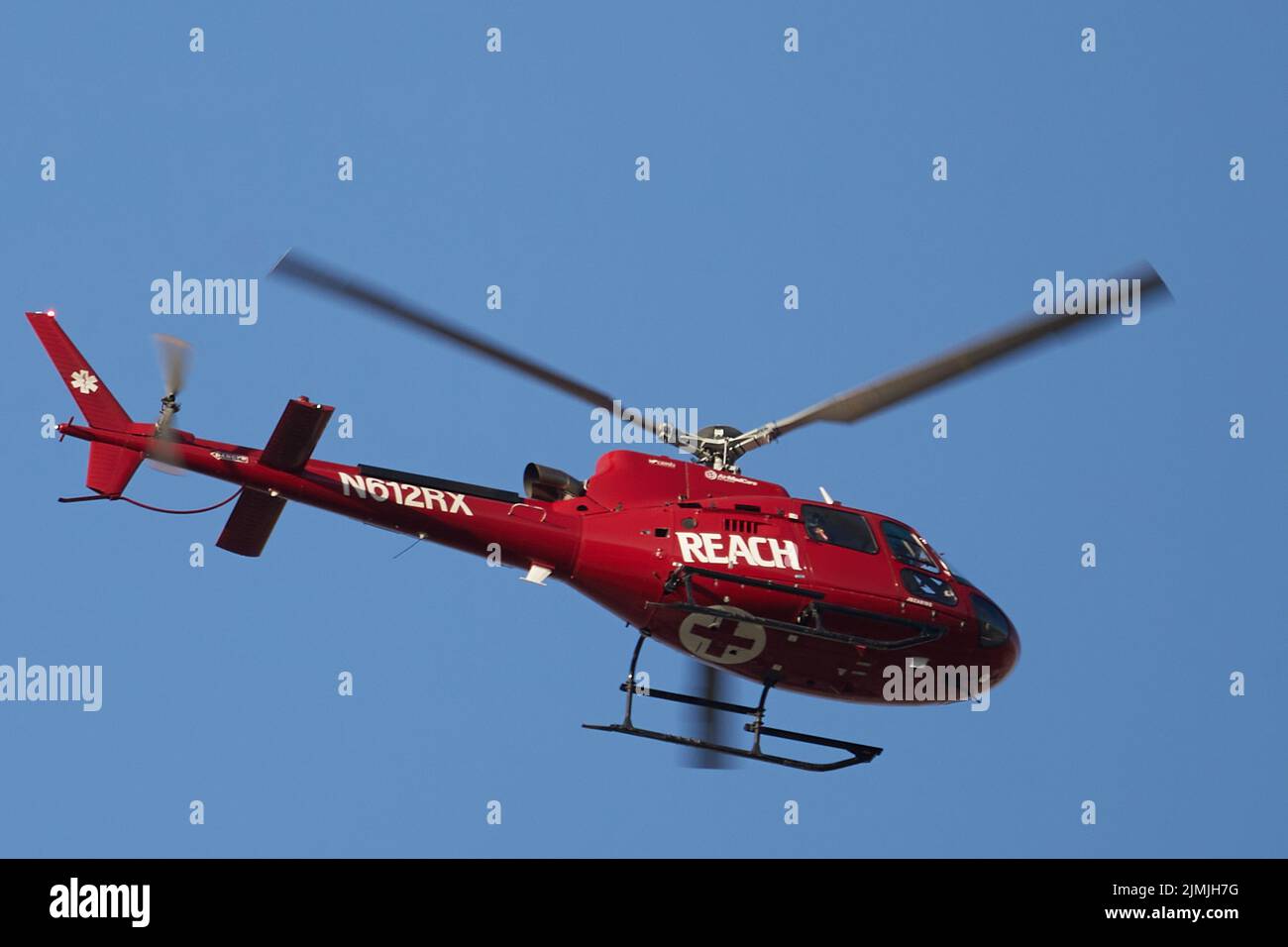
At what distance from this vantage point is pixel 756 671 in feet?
52.8

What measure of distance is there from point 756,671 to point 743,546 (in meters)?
1.13

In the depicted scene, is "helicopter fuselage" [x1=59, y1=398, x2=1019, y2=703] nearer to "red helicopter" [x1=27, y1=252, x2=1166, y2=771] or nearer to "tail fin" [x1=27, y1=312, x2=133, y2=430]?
"red helicopter" [x1=27, y1=252, x2=1166, y2=771]

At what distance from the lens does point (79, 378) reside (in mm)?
14789

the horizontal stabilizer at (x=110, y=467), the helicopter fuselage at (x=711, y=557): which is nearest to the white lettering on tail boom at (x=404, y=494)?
the helicopter fuselage at (x=711, y=557)

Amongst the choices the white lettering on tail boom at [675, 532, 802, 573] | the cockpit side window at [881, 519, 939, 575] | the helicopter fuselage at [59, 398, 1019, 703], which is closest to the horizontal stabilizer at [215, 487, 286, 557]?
the helicopter fuselage at [59, 398, 1019, 703]

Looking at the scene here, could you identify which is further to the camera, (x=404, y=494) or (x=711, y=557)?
(x=711, y=557)

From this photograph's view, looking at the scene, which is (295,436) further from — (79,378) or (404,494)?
(79,378)

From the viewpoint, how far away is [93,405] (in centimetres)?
1477

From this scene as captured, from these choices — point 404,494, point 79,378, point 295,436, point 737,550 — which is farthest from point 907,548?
point 79,378

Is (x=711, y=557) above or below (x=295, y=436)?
below

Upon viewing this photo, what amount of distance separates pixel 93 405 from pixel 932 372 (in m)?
6.29

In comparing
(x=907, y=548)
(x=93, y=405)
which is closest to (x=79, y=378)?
(x=93, y=405)

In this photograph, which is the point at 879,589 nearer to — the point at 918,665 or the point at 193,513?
the point at 918,665
